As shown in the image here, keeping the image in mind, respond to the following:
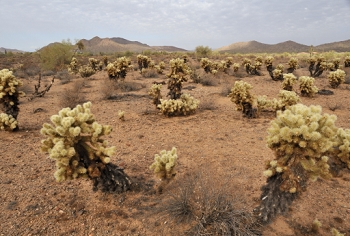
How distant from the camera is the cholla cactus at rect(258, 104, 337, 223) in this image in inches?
106

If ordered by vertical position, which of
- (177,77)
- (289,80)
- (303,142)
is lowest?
(289,80)

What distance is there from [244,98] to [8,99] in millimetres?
6660

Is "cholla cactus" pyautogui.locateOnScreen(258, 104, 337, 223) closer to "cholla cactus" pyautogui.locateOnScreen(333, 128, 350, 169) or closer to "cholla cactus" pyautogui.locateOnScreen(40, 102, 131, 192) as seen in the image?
"cholla cactus" pyautogui.locateOnScreen(333, 128, 350, 169)

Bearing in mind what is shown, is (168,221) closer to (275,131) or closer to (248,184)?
(248,184)

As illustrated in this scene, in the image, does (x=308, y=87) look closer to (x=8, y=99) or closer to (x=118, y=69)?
(x=118, y=69)

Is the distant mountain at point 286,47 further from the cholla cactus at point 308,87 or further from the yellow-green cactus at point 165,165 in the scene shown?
the yellow-green cactus at point 165,165

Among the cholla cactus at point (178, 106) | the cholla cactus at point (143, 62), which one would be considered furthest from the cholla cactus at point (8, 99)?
the cholla cactus at point (143, 62)

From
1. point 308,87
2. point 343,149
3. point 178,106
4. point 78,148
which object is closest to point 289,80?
point 308,87

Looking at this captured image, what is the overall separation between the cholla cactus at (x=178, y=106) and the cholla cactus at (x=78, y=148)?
388 cm

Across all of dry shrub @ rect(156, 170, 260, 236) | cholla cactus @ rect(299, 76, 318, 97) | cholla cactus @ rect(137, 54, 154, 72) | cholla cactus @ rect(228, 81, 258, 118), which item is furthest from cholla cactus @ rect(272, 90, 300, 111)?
cholla cactus @ rect(137, 54, 154, 72)

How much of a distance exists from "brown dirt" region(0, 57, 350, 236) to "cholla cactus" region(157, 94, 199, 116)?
24 cm

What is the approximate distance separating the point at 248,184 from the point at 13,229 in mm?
3448

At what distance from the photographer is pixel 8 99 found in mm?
6320

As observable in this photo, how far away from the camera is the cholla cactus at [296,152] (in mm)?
2701
